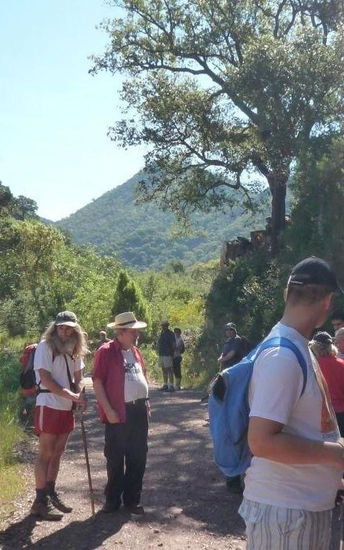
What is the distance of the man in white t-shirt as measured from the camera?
259 cm

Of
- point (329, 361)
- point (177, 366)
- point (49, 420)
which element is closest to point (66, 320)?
point (49, 420)

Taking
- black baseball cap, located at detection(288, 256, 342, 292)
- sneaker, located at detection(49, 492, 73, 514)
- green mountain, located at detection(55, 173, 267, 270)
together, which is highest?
green mountain, located at detection(55, 173, 267, 270)

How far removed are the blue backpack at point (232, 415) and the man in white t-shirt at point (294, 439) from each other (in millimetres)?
86

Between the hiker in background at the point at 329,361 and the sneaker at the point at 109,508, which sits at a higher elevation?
the hiker in background at the point at 329,361

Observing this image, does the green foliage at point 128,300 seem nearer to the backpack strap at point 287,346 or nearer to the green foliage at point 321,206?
the green foliage at point 321,206

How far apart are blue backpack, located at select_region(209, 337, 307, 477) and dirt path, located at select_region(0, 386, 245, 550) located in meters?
2.97

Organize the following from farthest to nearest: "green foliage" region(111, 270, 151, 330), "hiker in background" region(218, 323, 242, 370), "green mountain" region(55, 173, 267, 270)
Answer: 1. "green mountain" region(55, 173, 267, 270)
2. "green foliage" region(111, 270, 151, 330)
3. "hiker in background" region(218, 323, 242, 370)

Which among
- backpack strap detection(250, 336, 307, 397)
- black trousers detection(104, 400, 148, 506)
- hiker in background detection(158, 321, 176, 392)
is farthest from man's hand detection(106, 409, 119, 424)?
hiker in background detection(158, 321, 176, 392)

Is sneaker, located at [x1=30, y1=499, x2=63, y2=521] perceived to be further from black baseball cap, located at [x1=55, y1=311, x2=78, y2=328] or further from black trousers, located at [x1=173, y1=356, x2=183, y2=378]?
black trousers, located at [x1=173, y1=356, x2=183, y2=378]

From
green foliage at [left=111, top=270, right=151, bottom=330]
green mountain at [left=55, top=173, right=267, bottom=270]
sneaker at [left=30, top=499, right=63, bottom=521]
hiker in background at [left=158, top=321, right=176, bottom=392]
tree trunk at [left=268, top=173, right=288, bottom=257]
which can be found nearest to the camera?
sneaker at [left=30, top=499, right=63, bottom=521]

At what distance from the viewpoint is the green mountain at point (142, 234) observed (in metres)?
137

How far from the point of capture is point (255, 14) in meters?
23.0

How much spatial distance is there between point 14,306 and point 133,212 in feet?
479

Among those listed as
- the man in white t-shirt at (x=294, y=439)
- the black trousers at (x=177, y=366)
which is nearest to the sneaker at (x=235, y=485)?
the man in white t-shirt at (x=294, y=439)
